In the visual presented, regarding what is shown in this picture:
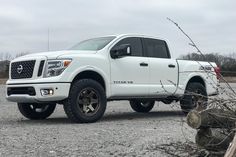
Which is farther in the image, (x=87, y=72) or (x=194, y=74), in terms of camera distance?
(x=194, y=74)

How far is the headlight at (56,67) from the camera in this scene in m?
9.80

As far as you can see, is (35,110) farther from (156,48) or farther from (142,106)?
(142,106)

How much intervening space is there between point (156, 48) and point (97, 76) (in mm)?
2347

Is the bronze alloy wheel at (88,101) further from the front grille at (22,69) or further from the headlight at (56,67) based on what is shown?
the front grille at (22,69)

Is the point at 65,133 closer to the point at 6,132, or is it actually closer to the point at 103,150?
the point at 6,132

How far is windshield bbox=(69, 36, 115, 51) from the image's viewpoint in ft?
36.2

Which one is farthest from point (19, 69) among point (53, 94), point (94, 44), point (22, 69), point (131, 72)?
point (131, 72)

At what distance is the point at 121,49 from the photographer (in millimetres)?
10789

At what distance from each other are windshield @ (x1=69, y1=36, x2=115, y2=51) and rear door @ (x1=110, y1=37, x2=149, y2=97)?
0.81 feet

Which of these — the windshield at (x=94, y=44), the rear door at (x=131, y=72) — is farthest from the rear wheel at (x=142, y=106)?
the windshield at (x=94, y=44)

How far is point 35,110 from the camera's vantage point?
11625 mm

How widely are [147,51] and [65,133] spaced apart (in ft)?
14.0

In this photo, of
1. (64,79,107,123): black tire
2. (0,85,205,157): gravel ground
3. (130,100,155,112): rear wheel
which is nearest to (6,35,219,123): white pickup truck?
(64,79,107,123): black tire

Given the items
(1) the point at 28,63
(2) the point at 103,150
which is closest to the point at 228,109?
(2) the point at 103,150
